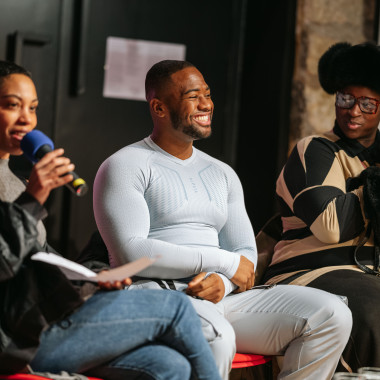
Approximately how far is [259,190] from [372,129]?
1.14 metres

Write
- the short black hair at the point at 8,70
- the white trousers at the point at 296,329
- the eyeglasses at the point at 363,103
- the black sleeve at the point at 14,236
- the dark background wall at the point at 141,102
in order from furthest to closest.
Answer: the dark background wall at the point at 141,102
the eyeglasses at the point at 363,103
the white trousers at the point at 296,329
the short black hair at the point at 8,70
the black sleeve at the point at 14,236

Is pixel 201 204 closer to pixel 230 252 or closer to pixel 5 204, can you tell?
pixel 230 252

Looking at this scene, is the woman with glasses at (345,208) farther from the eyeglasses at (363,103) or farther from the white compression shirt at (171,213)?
the white compression shirt at (171,213)

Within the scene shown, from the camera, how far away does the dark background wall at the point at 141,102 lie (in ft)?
12.3

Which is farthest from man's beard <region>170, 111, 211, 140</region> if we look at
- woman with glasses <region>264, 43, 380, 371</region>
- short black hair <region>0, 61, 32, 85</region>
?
short black hair <region>0, 61, 32, 85</region>

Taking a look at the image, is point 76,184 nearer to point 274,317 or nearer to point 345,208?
point 274,317

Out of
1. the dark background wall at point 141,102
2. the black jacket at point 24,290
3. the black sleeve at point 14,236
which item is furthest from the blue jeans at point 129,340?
the dark background wall at point 141,102

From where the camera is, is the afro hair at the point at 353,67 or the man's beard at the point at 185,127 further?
the afro hair at the point at 353,67

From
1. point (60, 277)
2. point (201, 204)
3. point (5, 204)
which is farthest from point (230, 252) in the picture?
point (5, 204)

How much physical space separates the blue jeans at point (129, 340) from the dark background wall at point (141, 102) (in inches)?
70.7

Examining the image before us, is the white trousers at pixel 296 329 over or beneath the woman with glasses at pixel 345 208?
beneath

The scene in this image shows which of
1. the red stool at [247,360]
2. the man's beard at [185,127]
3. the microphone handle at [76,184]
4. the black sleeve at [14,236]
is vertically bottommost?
the red stool at [247,360]

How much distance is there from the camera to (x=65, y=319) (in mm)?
1962

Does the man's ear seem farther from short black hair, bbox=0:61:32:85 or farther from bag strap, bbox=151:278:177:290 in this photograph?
bag strap, bbox=151:278:177:290
